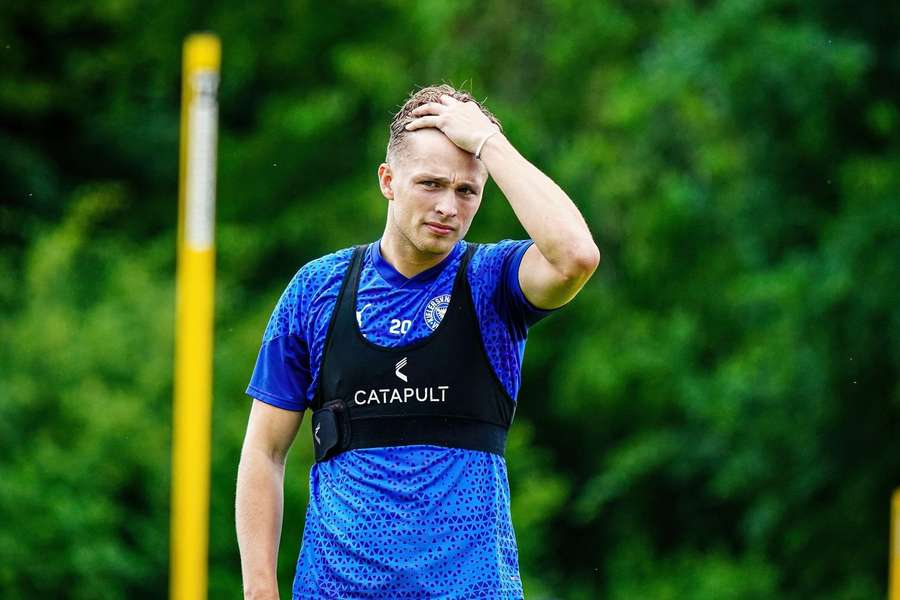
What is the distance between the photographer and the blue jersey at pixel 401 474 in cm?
352

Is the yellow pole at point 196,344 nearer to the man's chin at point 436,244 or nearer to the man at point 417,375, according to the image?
the man at point 417,375

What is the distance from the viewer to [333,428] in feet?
A: 11.9

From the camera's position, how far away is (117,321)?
14.1 m

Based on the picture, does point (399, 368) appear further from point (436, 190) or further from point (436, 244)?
→ point (436, 190)

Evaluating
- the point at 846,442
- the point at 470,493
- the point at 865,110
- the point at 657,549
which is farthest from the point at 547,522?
the point at 470,493

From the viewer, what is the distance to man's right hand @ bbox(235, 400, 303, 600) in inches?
145

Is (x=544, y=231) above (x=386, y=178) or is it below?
below

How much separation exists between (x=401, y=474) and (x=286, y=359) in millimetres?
390

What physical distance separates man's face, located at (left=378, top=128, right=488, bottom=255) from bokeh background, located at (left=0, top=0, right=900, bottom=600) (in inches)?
357

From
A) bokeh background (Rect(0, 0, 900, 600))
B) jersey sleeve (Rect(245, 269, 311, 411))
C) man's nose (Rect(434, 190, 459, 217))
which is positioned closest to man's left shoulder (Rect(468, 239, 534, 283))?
man's nose (Rect(434, 190, 459, 217))

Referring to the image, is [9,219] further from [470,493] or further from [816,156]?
[470,493]

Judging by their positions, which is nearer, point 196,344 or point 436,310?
point 436,310

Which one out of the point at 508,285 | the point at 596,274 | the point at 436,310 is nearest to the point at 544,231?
the point at 508,285

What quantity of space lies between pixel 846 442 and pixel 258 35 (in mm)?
9790
